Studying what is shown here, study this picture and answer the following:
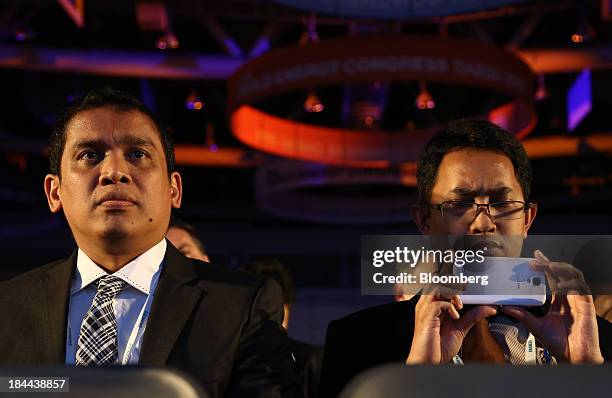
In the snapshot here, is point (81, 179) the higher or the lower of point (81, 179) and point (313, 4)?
the lower

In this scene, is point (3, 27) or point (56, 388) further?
point (3, 27)

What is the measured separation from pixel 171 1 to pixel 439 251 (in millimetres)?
12680

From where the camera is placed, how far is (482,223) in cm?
153

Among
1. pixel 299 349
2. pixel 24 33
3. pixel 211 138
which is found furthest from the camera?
pixel 211 138

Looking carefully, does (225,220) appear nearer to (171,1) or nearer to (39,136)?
(39,136)

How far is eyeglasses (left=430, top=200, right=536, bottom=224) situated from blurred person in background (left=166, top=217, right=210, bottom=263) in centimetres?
159

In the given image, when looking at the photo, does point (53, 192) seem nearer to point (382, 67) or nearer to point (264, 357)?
point (264, 357)

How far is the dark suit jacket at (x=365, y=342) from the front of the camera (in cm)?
167

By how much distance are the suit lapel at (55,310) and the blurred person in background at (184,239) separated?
1.46 meters

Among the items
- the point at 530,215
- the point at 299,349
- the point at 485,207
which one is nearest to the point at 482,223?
the point at 485,207

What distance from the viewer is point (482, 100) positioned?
18.0 meters

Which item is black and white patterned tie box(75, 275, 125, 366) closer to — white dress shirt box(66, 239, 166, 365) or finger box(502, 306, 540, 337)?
white dress shirt box(66, 239, 166, 365)

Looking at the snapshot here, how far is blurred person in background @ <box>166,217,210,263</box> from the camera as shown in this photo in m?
3.12

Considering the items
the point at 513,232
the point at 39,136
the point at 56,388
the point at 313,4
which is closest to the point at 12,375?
the point at 56,388
